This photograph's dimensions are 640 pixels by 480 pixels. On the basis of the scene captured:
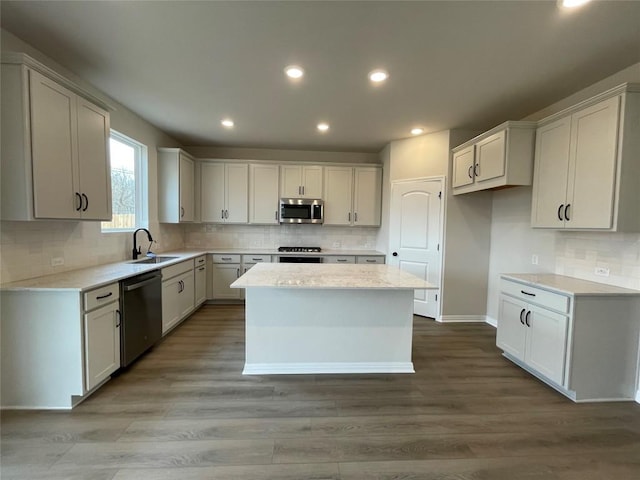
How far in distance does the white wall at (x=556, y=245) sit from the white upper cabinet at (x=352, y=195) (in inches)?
74.2

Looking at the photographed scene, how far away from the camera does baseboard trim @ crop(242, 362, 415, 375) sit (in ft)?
8.61

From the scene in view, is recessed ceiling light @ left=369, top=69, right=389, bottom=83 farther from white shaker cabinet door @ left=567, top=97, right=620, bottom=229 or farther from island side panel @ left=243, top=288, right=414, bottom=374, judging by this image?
island side panel @ left=243, top=288, right=414, bottom=374

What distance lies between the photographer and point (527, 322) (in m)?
2.66

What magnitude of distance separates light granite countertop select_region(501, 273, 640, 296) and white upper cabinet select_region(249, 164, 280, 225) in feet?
11.8

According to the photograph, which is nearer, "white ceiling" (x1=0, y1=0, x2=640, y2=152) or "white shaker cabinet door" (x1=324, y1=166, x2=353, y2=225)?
"white ceiling" (x1=0, y1=0, x2=640, y2=152)

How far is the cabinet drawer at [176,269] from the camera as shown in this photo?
3.30 metres

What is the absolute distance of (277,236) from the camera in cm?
532

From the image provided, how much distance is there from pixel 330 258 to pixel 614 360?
134 inches

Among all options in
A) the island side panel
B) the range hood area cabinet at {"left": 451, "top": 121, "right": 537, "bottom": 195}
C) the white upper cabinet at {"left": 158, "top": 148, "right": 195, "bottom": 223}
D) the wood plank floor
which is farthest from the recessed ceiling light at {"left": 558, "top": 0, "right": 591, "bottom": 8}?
the white upper cabinet at {"left": 158, "top": 148, "right": 195, "bottom": 223}

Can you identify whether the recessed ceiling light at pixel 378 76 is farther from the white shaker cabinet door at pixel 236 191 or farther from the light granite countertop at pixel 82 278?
the white shaker cabinet door at pixel 236 191

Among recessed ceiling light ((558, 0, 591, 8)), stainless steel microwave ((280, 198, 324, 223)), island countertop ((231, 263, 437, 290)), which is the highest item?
recessed ceiling light ((558, 0, 591, 8))

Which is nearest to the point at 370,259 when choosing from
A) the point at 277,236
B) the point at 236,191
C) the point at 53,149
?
the point at 277,236

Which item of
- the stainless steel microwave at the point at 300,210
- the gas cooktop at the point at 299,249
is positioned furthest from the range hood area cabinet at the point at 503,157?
the gas cooktop at the point at 299,249

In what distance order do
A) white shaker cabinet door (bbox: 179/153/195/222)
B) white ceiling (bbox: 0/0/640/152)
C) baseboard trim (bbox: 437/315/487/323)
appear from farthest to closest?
white shaker cabinet door (bbox: 179/153/195/222) < baseboard trim (bbox: 437/315/487/323) < white ceiling (bbox: 0/0/640/152)
